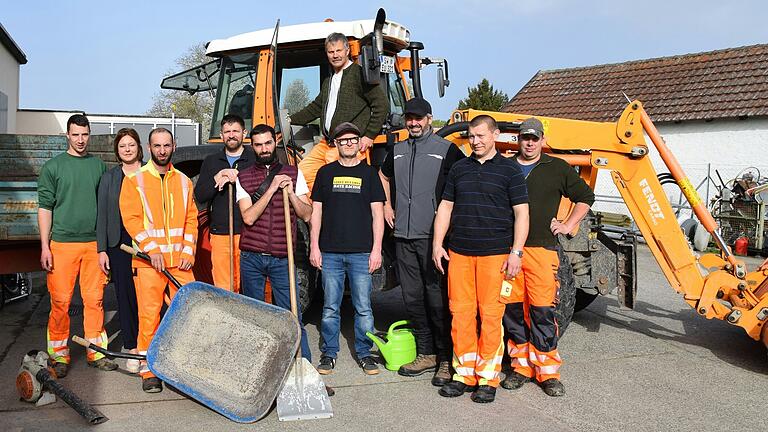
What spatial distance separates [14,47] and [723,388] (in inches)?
897

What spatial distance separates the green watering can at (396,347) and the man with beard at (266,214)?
726mm

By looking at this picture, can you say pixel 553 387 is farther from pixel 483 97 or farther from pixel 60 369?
pixel 483 97

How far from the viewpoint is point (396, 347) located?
17.7 feet

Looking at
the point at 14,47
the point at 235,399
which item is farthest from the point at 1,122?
the point at 235,399

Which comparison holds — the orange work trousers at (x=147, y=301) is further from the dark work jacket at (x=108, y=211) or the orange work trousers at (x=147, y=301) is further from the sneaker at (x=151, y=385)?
the dark work jacket at (x=108, y=211)

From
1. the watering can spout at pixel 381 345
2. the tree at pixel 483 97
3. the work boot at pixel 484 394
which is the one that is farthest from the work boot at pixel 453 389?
the tree at pixel 483 97

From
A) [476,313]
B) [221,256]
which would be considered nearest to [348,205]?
[221,256]

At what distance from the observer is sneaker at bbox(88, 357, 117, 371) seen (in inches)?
212

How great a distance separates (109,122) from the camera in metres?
25.1

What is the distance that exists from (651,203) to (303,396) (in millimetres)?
3230

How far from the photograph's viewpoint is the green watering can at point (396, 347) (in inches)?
212

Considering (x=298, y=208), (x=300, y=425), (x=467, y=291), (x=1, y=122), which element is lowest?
(x=300, y=425)

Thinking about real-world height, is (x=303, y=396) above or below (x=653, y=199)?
below

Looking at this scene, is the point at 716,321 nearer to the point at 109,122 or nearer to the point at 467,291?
the point at 467,291
